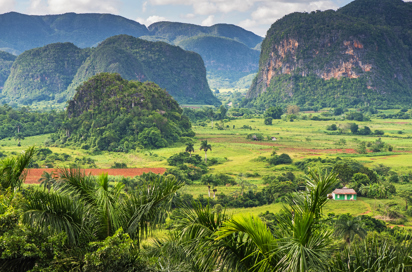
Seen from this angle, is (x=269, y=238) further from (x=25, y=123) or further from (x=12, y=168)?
(x=25, y=123)

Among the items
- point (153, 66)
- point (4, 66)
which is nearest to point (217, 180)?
point (153, 66)

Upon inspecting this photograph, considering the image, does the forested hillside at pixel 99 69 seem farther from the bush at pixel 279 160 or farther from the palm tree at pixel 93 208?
the palm tree at pixel 93 208

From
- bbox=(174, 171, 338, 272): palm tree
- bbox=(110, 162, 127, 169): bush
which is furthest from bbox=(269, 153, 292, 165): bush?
bbox=(174, 171, 338, 272): palm tree

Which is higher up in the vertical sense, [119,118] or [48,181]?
[48,181]

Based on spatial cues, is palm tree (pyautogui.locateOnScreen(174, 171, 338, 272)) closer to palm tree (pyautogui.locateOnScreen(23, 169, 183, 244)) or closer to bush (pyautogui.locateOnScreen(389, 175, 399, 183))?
palm tree (pyautogui.locateOnScreen(23, 169, 183, 244))

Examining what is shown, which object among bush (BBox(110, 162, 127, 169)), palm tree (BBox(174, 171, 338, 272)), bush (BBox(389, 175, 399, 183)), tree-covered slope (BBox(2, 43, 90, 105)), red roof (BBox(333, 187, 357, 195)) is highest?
tree-covered slope (BBox(2, 43, 90, 105))

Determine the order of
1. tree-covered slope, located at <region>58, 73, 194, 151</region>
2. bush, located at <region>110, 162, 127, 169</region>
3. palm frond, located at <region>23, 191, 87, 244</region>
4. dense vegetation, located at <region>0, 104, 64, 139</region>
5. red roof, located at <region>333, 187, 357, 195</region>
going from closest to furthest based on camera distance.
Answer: palm frond, located at <region>23, 191, 87, 244</region> < red roof, located at <region>333, 187, 357, 195</region> < bush, located at <region>110, 162, 127, 169</region> < tree-covered slope, located at <region>58, 73, 194, 151</region> < dense vegetation, located at <region>0, 104, 64, 139</region>

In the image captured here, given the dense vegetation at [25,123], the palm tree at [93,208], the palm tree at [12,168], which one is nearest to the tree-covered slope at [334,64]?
the dense vegetation at [25,123]
